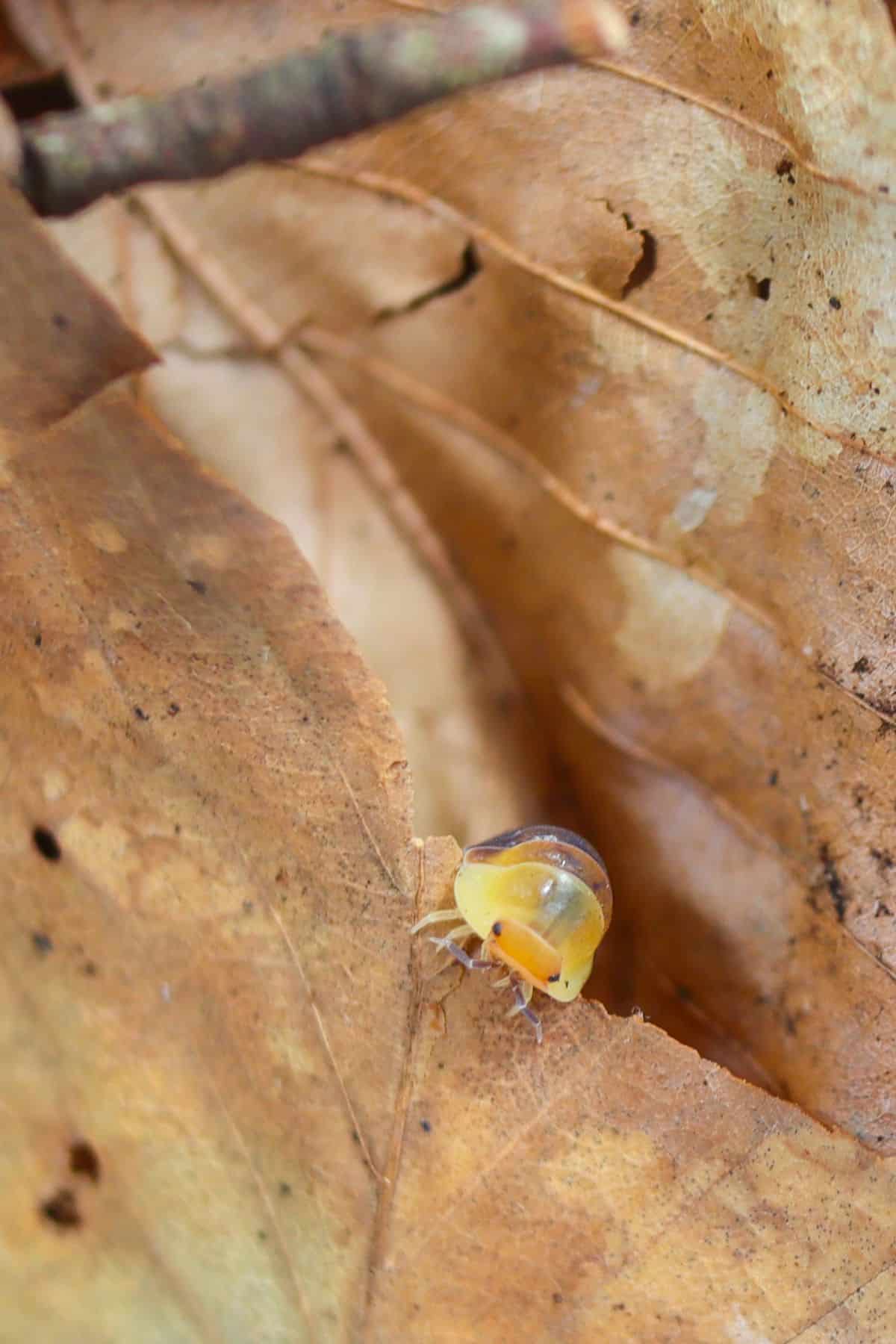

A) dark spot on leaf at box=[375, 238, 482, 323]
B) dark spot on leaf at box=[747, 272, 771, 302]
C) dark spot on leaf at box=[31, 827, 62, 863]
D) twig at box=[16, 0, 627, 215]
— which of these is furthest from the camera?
dark spot on leaf at box=[375, 238, 482, 323]

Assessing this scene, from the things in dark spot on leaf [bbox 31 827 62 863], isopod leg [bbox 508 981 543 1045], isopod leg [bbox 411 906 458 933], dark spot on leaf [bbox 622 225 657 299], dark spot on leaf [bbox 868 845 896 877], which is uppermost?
dark spot on leaf [bbox 622 225 657 299]

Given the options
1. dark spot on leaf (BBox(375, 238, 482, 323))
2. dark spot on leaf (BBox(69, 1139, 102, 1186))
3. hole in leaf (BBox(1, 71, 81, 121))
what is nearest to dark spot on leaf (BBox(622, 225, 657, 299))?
dark spot on leaf (BBox(375, 238, 482, 323))

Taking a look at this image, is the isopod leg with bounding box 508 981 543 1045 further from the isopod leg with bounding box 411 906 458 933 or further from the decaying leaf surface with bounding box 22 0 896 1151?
the decaying leaf surface with bounding box 22 0 896 1151

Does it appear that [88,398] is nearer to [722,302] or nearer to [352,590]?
[352,590]

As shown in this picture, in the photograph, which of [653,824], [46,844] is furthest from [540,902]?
[46,844]

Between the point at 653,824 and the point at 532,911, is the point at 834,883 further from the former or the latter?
the point at 532,911

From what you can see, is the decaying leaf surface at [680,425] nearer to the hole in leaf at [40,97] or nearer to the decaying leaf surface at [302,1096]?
the hole in leaf at [40,97]
